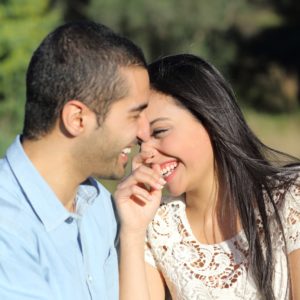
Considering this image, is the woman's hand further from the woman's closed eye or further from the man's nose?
the woman's closed eye

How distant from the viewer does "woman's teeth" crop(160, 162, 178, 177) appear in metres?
3.42

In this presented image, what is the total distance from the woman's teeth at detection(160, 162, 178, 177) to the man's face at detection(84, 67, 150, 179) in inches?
22.7

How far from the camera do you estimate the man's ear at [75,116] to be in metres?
2.70

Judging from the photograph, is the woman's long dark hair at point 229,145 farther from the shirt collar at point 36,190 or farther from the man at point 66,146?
the shirt collar at point 36,190

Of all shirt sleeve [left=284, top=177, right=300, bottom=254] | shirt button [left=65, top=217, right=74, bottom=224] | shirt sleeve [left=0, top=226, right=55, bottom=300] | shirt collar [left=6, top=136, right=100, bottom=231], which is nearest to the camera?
shirt sleeve [left=0, top=226, right=55, bottom=300]

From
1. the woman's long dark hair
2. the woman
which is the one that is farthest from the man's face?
the woman's long dark hair

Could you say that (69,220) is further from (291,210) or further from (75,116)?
(291,210)

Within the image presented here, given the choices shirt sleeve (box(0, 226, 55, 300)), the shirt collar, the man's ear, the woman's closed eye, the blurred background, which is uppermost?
the blurred background

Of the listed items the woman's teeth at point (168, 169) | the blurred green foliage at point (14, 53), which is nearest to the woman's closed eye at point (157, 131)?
the woman's teeth at point (168, 169)

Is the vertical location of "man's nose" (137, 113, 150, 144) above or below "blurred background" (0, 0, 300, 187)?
below

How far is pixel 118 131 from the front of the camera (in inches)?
110

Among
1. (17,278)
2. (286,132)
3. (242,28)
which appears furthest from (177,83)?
(242,28)

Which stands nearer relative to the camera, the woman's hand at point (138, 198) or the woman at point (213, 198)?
the woman's hand at point (138, 198)

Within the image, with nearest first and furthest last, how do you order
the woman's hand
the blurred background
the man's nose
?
the man's nose, the woman's hand, the blurred background
